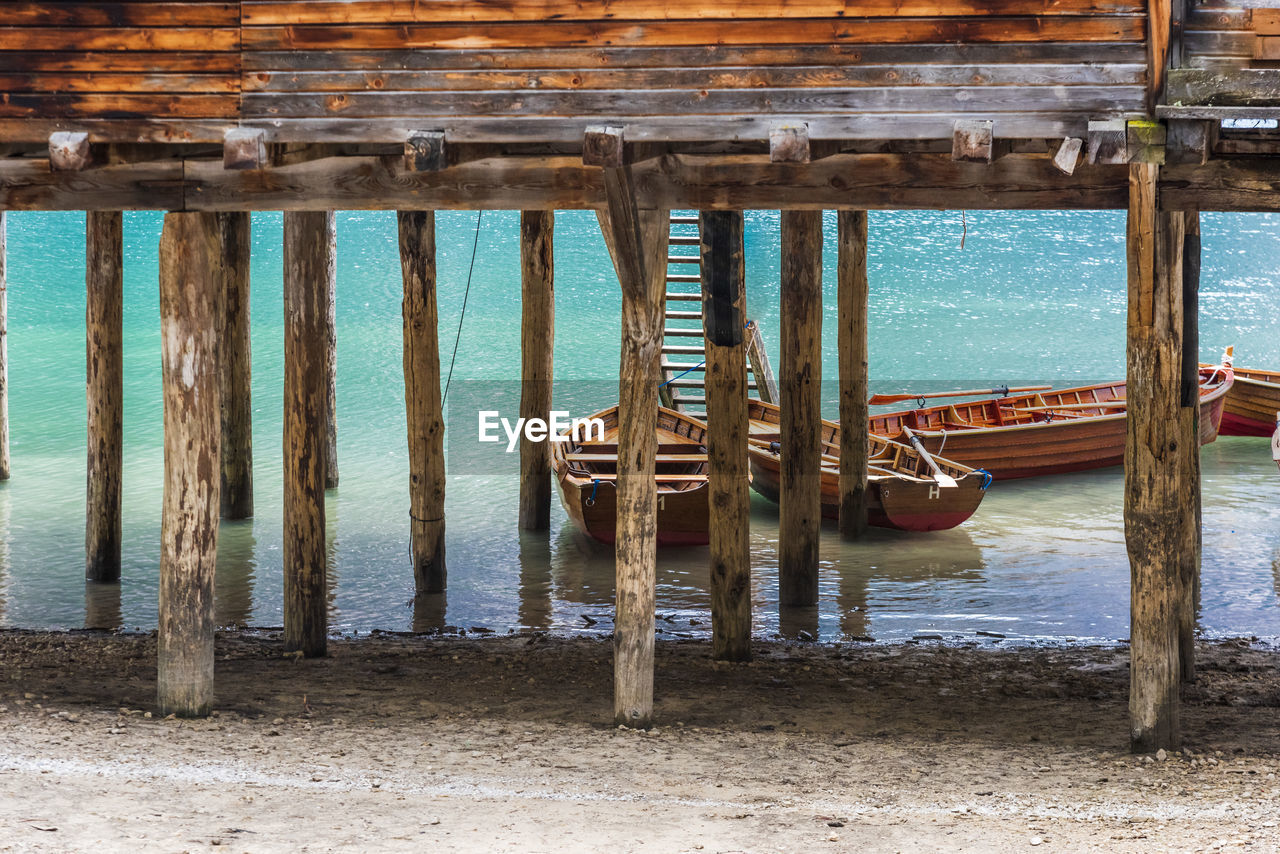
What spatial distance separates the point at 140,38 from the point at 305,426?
2.50 m

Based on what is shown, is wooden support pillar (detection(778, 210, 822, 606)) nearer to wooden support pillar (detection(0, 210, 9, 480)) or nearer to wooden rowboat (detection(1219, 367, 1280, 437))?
wooden support pillar (detection(0, 210, 9, 480))

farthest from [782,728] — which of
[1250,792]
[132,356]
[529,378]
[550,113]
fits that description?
[132,356]

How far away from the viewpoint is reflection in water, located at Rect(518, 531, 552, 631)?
32.5 ft

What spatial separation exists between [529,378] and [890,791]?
678 centimetres

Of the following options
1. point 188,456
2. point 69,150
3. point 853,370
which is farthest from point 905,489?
A: point 69,150

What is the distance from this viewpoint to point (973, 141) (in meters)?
5.62

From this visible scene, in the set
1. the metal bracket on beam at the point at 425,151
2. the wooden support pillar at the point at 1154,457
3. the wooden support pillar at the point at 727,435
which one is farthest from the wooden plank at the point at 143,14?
the wooden support pillar at the point at 1154,457

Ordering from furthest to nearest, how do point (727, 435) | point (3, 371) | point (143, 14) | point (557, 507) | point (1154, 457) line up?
point (3, 371) → point (557, 507) → point (727, 435) → point (143, 14) → point (1154, 457)

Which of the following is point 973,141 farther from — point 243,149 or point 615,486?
point 615,486

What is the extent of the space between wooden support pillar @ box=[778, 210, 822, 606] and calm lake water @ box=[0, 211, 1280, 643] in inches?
22.8

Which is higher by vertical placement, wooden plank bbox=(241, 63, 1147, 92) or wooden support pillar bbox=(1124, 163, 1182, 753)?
wooden plank bbox=(241, 63, 1147, 92)

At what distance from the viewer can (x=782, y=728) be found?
691 cm

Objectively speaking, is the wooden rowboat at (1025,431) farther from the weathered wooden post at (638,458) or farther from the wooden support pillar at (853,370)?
the weathered wooden post at (638,458)

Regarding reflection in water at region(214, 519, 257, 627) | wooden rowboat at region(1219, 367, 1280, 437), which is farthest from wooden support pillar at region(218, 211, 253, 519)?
wooden rowboat at region(1219, 367, 1280, 437)
